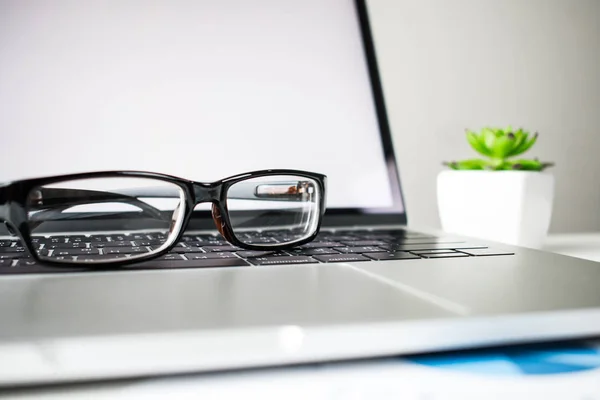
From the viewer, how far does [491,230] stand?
656mm

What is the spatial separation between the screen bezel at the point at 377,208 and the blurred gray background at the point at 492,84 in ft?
0.44

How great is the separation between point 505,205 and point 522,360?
416 millimetres

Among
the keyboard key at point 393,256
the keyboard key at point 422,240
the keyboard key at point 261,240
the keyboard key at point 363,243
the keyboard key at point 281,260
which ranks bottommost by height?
the keyboard key at point 422,240

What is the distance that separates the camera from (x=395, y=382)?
24cm

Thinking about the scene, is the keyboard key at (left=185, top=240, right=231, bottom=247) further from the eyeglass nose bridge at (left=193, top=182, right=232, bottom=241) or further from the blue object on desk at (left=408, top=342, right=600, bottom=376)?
the blue object on desk at (left=408, top=342, right=600, bottom=376)

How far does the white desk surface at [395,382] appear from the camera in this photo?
→ 22 cm

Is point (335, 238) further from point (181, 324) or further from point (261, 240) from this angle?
point (181, 324)

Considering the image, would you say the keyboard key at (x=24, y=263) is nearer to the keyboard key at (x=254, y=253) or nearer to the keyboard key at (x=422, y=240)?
the keyboard key at (x=254, y=253)

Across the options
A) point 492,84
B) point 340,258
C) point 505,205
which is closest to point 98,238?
point 340,258

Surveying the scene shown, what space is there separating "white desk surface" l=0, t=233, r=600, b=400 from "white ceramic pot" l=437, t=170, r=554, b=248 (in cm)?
40

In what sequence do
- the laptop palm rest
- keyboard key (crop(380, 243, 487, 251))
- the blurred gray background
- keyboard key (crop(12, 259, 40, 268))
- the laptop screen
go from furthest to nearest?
the blurred gray background → the laptop screen → keyboard key (crop(380, 243, 487, 251)) → keyboard key (crop(12, 259, 40, 268)) → the laptop palm rest

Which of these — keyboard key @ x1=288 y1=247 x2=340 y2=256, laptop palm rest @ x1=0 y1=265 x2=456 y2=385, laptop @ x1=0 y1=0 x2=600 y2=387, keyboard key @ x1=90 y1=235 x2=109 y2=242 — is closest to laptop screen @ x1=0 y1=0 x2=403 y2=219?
laptop @ x1=0 y1=0 x2=600 y2=387

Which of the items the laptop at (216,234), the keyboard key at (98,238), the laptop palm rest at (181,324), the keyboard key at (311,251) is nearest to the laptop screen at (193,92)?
the laptop at (216,234)

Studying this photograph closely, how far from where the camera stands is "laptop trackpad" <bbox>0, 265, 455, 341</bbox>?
0.76ft
